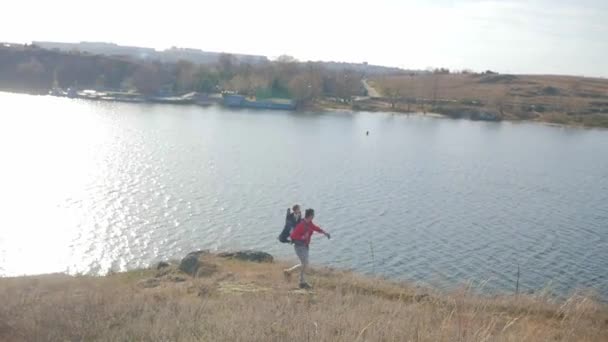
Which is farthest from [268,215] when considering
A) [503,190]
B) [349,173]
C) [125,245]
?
[503,190]

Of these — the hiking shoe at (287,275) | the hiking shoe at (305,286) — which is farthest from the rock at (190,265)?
the hiking shoe at (305,286)

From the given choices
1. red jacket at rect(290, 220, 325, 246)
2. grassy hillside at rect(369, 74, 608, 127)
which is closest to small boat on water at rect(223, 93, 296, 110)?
grassy hillside at rect(369, 74, 608, 127)

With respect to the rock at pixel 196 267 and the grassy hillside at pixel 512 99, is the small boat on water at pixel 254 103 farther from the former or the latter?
the rock at pixel 196 267

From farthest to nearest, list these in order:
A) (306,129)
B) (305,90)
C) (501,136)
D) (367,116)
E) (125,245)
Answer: (305,90)
(367,116)
(501,136)
(306,129)
(125,245)

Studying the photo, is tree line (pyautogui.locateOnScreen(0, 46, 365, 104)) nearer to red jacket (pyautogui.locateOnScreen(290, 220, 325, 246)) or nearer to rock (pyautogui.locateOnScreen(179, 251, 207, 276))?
rock (pyautogui.locateOnScreen(179, 251, 207, 276))

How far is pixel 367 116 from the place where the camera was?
9325 cm

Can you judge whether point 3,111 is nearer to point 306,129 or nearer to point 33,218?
point 306,129

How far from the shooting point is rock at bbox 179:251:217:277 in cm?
1672

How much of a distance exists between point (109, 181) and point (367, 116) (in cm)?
6348

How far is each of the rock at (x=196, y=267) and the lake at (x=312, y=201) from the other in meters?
4.35

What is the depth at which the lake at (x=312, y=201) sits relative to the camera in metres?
22.3

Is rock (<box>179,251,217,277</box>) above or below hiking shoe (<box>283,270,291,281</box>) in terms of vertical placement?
below

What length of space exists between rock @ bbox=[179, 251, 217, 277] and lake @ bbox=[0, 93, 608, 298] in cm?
435

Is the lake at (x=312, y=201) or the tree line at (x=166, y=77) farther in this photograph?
the tree line at (x=166, y=77)
